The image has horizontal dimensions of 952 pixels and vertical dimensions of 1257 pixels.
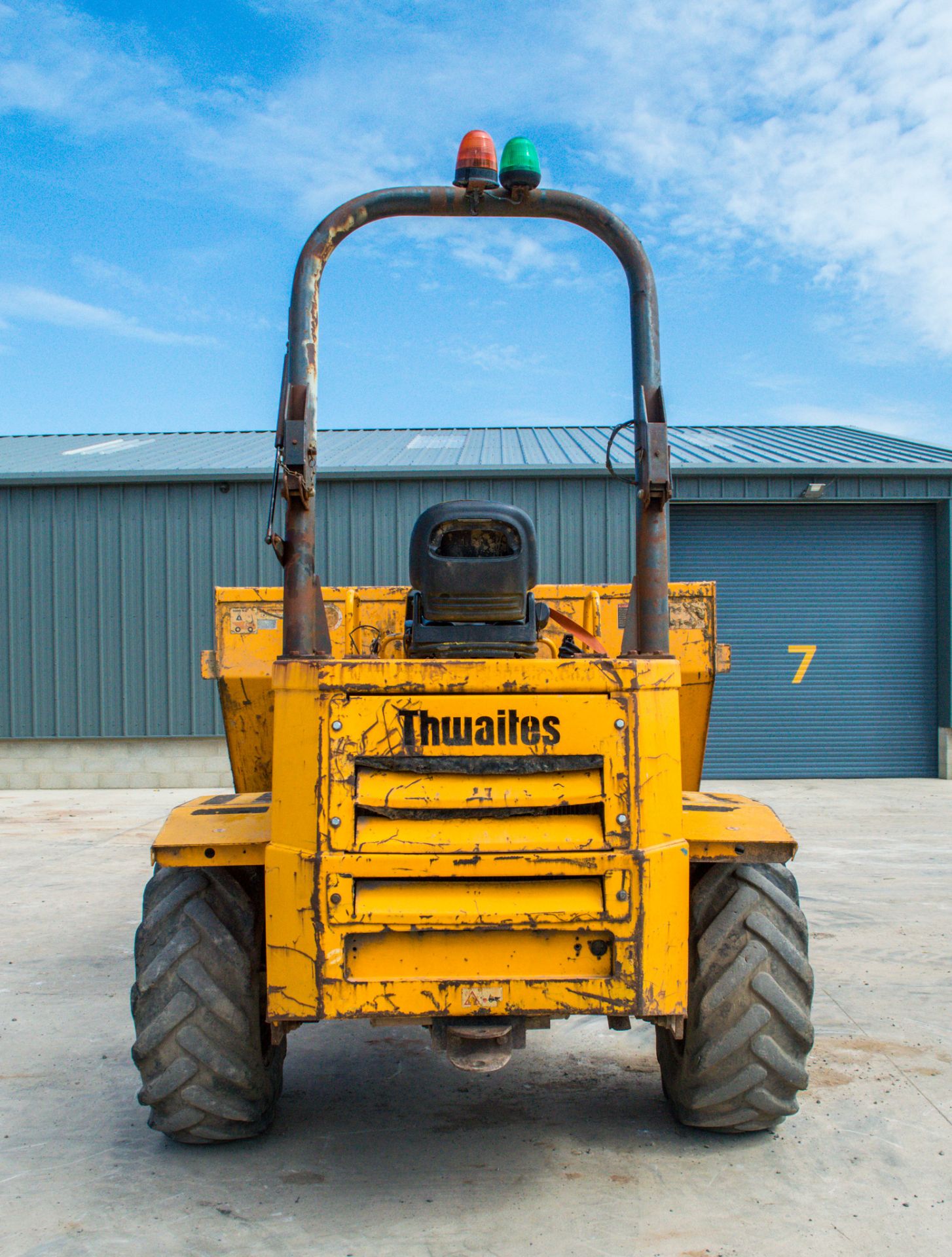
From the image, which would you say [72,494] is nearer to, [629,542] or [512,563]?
[629,542]

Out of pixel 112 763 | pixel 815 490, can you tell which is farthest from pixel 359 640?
pixel 815 490

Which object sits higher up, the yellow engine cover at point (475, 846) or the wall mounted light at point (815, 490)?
the wall mounted light at point (815, 490)

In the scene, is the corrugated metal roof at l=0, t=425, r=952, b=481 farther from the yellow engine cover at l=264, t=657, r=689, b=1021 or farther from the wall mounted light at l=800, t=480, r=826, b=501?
the yellow engine cover at l=264, t=657, r=689, b=1021

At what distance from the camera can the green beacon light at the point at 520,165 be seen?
11.5ft

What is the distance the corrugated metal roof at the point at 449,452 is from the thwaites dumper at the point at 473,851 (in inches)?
434

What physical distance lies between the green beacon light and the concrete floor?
11.1ft

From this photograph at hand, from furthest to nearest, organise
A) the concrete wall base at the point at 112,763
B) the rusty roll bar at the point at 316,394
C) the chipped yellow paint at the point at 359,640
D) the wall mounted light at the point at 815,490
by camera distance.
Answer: the wall mounted light at the point at 815,490 → the concrete wall base at the point at 112,763 → the chipped yellow paint at the point at 359,640 → the rusty roll bar at the point at 316,394

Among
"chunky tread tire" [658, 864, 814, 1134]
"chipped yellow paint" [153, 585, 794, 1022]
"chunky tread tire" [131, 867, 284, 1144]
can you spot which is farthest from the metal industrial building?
"chipped yellow paint" [153, 585, 794, 1022]

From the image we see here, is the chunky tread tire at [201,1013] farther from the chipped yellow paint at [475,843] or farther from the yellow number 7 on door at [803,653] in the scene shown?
the yellow number 7 on door at [803,653]

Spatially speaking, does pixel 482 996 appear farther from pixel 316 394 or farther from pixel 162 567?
pixel 162 567

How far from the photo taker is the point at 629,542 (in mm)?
15070

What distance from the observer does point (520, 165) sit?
352 cm

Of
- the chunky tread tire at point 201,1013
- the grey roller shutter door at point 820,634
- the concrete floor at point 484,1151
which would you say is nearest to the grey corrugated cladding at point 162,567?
the grey roller shutter door at point 820,634

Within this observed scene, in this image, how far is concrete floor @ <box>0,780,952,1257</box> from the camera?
3.23 m
